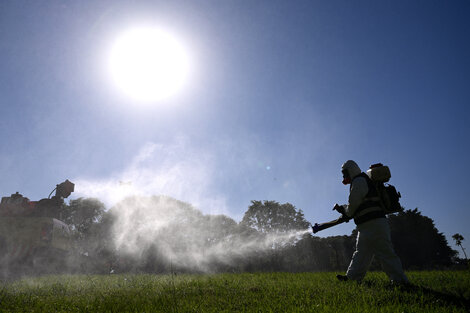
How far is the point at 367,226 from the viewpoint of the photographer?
621cm

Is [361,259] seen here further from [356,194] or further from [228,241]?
[228,241]

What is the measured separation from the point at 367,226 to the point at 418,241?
116 feet

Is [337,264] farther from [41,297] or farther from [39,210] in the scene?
[41,297]

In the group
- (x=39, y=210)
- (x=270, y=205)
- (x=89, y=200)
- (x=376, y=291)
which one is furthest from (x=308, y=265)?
(x=89, y=200)

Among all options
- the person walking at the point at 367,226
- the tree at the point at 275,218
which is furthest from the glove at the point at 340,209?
the tree at the point at 275,218

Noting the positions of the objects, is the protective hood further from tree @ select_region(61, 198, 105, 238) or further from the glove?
tree @ select_region(61, 198, 105, 238)

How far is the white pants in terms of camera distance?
5.73 m

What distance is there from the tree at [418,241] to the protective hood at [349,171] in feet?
108

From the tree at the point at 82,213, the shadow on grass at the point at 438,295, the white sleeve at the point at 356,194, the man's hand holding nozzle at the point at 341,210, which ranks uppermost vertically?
the tree at the point at 82,213

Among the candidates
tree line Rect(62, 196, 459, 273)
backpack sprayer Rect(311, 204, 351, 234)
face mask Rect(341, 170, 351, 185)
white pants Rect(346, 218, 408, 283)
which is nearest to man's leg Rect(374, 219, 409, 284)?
white pants Rect(346, 218, 408, 283)

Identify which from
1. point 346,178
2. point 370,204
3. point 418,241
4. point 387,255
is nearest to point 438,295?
point 387,255

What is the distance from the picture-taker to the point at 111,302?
4715 mm

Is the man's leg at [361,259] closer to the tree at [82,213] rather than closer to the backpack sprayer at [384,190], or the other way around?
the backpack sprayer at [384,190]

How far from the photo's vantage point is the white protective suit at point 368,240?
228 inches
